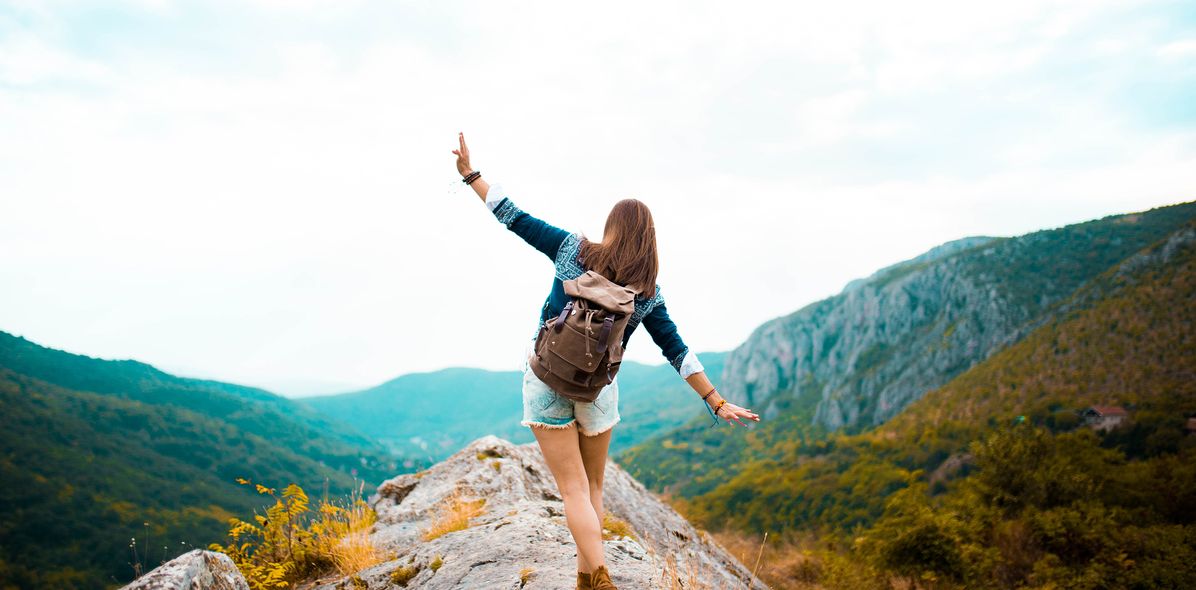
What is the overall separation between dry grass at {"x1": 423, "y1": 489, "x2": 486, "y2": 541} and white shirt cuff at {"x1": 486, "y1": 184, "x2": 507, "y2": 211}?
4.18 meters

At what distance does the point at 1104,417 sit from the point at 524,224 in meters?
77.3

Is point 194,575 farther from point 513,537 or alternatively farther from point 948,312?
point 948,312

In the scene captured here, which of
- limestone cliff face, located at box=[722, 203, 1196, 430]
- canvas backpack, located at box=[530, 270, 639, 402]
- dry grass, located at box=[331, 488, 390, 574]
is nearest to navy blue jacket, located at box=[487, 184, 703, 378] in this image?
canvas backpack, located at box=[530, 270, 639, 402]

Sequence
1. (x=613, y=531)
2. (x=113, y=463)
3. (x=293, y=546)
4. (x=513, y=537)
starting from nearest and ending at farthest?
1. (x=513, y=537)
2. (x=613, y=531)
3. (x=293, y=546)
4. (x=113, y=463)

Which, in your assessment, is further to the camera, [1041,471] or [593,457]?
[1041,471]

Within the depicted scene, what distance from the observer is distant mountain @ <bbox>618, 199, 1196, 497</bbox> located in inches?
4473

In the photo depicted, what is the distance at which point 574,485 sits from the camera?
333cm

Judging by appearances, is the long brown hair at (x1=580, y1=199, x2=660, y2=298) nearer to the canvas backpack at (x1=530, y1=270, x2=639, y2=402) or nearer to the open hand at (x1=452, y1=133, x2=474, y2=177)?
the canvas backpack at (x1=530, y1=270, x2=639, y2=402)

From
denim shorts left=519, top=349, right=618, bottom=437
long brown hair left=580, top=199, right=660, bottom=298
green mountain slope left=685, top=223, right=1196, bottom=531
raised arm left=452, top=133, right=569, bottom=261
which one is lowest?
green mountain slope left=685, top=223, right=1196, bottom=531

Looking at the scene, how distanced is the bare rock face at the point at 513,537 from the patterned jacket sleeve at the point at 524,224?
2.27m

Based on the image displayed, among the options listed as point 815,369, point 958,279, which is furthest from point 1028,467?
point 815,369

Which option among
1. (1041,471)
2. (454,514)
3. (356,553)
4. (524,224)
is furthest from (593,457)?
(1041,471)

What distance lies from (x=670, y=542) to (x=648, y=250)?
19.0 ft

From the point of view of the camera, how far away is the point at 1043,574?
11.7 meters
